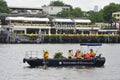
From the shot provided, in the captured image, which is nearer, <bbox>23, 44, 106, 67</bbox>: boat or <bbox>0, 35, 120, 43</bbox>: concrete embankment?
<bbox>23, 44, 106, 67</bbox>: boat

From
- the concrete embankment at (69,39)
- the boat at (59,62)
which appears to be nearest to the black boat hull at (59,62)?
the boat at (59,62)

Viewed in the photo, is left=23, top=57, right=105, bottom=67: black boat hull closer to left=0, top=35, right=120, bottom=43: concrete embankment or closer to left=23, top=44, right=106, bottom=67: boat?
left=23, top=44, right=106, bottom=67: boat

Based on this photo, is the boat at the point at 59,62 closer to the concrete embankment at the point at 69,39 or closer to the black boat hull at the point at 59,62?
the black boat hull at the point at 59,62

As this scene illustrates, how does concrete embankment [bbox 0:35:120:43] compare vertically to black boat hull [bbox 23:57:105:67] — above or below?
below

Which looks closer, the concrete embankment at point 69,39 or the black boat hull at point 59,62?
the black boat hull at point 59,62

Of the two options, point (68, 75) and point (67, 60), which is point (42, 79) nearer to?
point (68, 75)

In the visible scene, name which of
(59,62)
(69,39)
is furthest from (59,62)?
(69,39)

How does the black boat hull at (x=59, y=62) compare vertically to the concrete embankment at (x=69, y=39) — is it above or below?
above

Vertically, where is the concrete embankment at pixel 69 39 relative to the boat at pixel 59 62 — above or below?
below

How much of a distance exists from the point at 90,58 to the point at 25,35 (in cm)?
9164

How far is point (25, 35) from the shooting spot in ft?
569

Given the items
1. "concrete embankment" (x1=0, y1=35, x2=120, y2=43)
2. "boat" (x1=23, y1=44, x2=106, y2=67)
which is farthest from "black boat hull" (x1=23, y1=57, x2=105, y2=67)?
"concrete embankment" (x1=0, y1=35, x2=120, y2=43)

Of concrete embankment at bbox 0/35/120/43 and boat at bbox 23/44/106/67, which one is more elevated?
boat at bbox 23/44/106/67

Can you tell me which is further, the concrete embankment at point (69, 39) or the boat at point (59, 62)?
the concrete embankment at point (69, 39)
